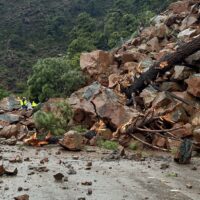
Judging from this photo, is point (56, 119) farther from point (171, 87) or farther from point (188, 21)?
point (188, 21)

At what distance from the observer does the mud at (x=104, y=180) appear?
6910 mm

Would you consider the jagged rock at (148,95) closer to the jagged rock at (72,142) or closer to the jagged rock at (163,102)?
the jagged rock at (163,102)

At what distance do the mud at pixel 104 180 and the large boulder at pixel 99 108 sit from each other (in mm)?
3004

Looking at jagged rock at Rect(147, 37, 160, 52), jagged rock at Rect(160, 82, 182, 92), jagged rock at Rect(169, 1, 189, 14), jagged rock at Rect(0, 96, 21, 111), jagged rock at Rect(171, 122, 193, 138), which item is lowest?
jagged rock at Rect(0, 96, 21, 111)

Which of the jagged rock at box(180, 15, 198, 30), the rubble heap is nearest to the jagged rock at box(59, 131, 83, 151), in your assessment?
the rubble heap

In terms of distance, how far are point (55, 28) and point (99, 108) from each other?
4132cm

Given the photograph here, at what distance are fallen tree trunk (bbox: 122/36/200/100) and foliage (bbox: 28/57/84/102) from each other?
125 inches

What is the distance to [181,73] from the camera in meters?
15.1

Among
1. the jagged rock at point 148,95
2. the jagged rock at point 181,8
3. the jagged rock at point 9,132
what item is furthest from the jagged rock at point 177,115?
the jagged rock at point 181,8

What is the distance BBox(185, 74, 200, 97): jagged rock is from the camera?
46.6ft

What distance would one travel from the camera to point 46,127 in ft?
50.3

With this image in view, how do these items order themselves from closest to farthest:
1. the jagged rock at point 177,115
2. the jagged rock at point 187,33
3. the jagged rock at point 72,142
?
the jagged rock at point 72,142, the jagged rock at point 177,115, the jagged rock at point 187,33

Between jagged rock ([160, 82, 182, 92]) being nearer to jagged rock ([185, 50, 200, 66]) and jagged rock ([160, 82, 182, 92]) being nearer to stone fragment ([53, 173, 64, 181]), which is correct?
jagged rock ([185, 50, 200, 66])

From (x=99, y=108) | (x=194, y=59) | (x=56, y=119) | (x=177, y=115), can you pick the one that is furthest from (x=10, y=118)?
(x=194, y=59)
